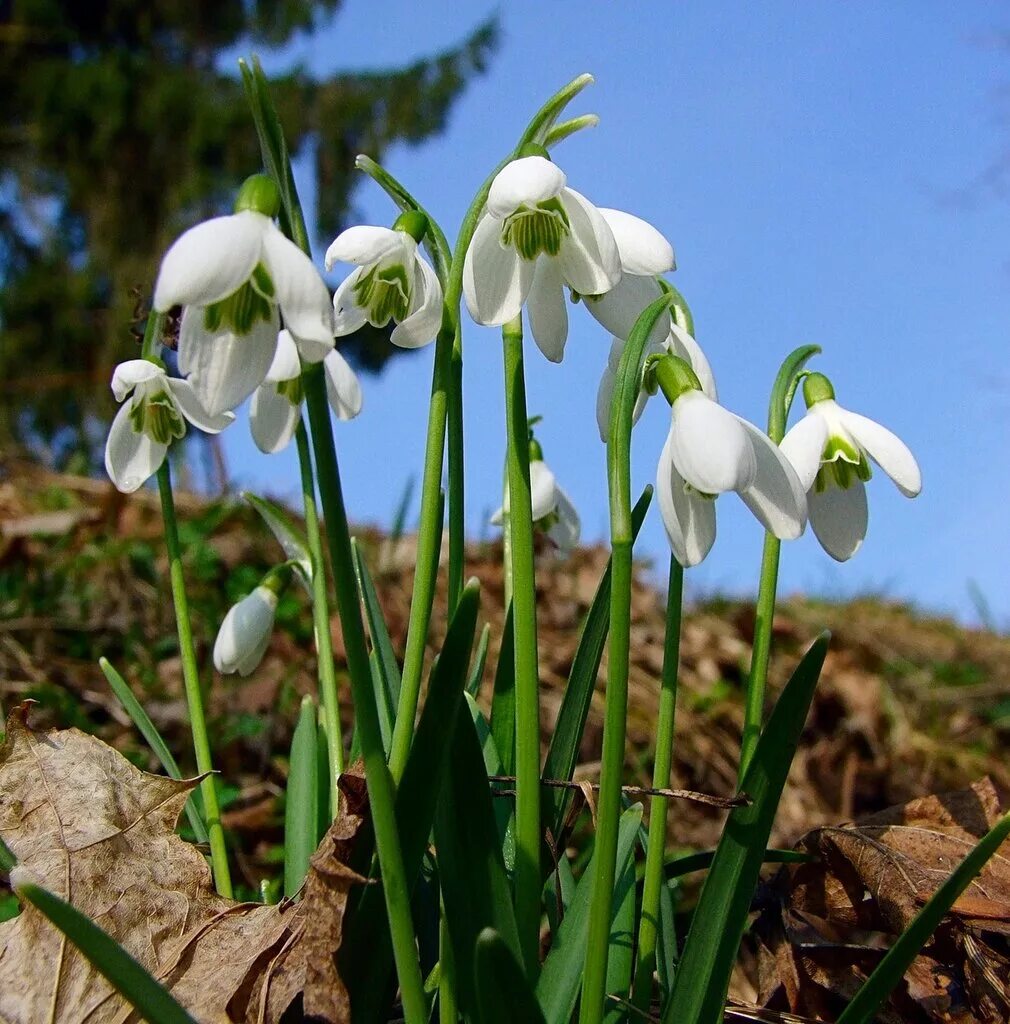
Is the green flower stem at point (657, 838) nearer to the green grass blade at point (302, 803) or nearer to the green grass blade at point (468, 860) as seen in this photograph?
the green grass blade at point (468, 860)

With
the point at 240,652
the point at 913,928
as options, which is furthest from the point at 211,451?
the point at 913,928

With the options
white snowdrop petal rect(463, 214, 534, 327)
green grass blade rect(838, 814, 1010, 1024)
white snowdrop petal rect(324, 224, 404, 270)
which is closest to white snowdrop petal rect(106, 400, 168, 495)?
white snowdrop petal rect(324, 224, 404, 270)

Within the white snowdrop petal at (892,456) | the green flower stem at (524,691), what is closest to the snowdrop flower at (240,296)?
the green flower stem at (524,691)

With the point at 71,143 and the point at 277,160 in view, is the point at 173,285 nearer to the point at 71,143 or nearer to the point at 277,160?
the point at 277,160

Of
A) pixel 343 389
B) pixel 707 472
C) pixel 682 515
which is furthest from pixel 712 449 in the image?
pixel 343 389

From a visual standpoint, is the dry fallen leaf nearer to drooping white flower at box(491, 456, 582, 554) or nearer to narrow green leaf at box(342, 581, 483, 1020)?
narrow green leaf at box(342, 581, 483, 1020)

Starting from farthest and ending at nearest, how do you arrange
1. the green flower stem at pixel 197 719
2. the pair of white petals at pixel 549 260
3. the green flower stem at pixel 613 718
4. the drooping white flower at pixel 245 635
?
1. the drooping white flower at pixel 245 635
2. the green flower stem at pixel 197 719
3. the pair of white petals at pixel 549 260
4. the green flower stem at pixel 613 718

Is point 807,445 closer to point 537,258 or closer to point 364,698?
point 537,258
